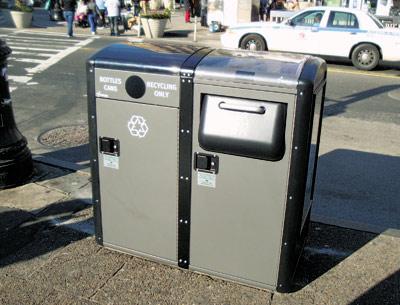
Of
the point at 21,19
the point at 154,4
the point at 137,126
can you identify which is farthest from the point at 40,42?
the point at 137,126

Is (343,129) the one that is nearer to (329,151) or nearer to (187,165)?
(329,151)

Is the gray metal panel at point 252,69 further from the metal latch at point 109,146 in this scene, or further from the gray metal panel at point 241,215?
the metal latch at point 109,146

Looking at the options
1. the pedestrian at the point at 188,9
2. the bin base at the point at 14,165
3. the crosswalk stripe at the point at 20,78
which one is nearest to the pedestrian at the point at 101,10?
the pedestrian at the point at 188,9

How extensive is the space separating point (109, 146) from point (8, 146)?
1.99 metres

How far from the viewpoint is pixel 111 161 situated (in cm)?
366

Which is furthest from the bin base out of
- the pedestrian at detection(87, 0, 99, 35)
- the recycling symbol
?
the pedestrian at detection(87, 0, 99, 35)

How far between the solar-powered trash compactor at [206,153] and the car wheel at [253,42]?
36.4 ft

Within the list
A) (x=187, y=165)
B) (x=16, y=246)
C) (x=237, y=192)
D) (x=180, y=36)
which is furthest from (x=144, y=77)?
(x=180, y=36)

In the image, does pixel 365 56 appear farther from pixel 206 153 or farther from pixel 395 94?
pixel 206 153

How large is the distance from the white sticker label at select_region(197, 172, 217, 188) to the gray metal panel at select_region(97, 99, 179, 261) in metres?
0.19

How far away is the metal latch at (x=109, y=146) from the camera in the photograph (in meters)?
3.60

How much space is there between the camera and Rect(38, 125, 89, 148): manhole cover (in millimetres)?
6791

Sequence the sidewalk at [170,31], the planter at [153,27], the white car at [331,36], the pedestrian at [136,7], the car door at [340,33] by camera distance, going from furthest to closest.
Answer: the pedestrian at [136,7] < the sidewalk at [170,31] < the planter at [153,27] < the car door at [340,33] < the white car at [331,36]

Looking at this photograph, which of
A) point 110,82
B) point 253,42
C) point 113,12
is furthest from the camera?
point 113,12
